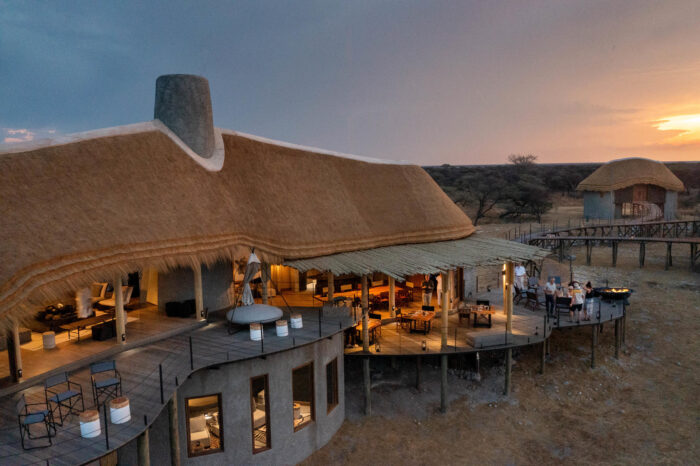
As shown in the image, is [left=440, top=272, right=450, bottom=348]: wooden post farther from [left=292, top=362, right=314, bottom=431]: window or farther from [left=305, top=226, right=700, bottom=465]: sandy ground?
[left=292, top=362, right=314, bottom=431]: window

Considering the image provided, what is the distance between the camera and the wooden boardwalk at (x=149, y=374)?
8086 mm

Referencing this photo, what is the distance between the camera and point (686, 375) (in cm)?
1994

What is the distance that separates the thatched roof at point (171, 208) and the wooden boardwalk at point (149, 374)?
2434 mm

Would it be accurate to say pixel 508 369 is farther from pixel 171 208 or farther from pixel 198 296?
pixel 171 208

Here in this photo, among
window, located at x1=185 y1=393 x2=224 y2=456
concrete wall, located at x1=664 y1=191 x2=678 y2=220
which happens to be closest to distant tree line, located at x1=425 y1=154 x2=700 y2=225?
concrete wall, located at x1=664 y1=191 x2=678 y2=220

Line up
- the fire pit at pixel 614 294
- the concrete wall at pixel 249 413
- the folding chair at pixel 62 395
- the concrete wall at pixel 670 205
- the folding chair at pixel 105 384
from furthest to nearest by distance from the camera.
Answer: the concrete wall at pixel 670 205
the fire pit at pixel 614 294
the concrete wall at pixel 249 413
the folding chair at pixel 105 384
the folding chair at pixel 62 395

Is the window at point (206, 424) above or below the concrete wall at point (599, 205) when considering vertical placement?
below

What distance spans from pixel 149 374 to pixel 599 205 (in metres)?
54.8

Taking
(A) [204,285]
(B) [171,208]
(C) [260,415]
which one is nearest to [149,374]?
(C) [260,415]

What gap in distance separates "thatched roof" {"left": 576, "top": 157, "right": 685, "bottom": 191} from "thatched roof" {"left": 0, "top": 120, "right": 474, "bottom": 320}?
3854cm

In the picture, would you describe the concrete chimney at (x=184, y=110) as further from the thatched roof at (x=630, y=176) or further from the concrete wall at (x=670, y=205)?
the concrete wall at (x=670, y=205)

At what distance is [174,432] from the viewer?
10.7 m

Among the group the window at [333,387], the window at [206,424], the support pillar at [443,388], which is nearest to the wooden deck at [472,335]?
the support pillar at [443,388]

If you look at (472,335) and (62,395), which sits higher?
(62,395)
